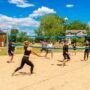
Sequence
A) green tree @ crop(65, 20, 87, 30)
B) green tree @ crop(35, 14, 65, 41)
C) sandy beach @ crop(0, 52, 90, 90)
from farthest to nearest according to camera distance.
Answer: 1. green tree @ crop(65, 20, 87, 30)
2. green tree @ crop(35, 14, 65, 41)
3. sandy beach @ crop(0, 52, 90, 90)

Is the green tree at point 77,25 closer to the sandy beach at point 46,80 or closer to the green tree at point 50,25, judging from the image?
the green tree at point 50,25

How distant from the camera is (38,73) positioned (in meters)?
16.0

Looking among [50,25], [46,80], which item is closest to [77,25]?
[50,25]

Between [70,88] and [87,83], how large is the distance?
3.72ft

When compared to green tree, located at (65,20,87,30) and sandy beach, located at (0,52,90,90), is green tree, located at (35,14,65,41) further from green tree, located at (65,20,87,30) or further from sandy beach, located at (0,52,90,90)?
sandy beach, located at (0,52,90,90)

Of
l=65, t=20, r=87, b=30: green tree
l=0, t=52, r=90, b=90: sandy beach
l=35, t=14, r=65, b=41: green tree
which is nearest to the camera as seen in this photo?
A: l=0, t=52, r=90, b=90: sandy beach

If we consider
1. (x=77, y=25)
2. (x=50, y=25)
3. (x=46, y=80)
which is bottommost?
(x=46, y=80)

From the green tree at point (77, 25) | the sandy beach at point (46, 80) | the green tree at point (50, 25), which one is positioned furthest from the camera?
the green tree at point (77, 25)

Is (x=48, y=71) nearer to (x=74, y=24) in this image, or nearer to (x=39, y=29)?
(x=39, y=29)

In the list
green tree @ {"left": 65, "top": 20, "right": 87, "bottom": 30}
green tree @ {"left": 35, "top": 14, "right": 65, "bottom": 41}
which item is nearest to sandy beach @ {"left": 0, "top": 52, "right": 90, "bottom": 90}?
green tree @ {"left": 35, "top": 14, "right": 65, "bottom": 41}

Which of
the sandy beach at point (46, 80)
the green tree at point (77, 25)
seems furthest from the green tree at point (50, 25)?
the sandy beach at point (46, 80)

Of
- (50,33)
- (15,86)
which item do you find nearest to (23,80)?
(15,86)

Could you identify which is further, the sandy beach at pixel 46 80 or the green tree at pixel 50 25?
the green tree at pixel 50 25

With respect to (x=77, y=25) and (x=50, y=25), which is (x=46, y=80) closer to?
(x=50, y=25)
